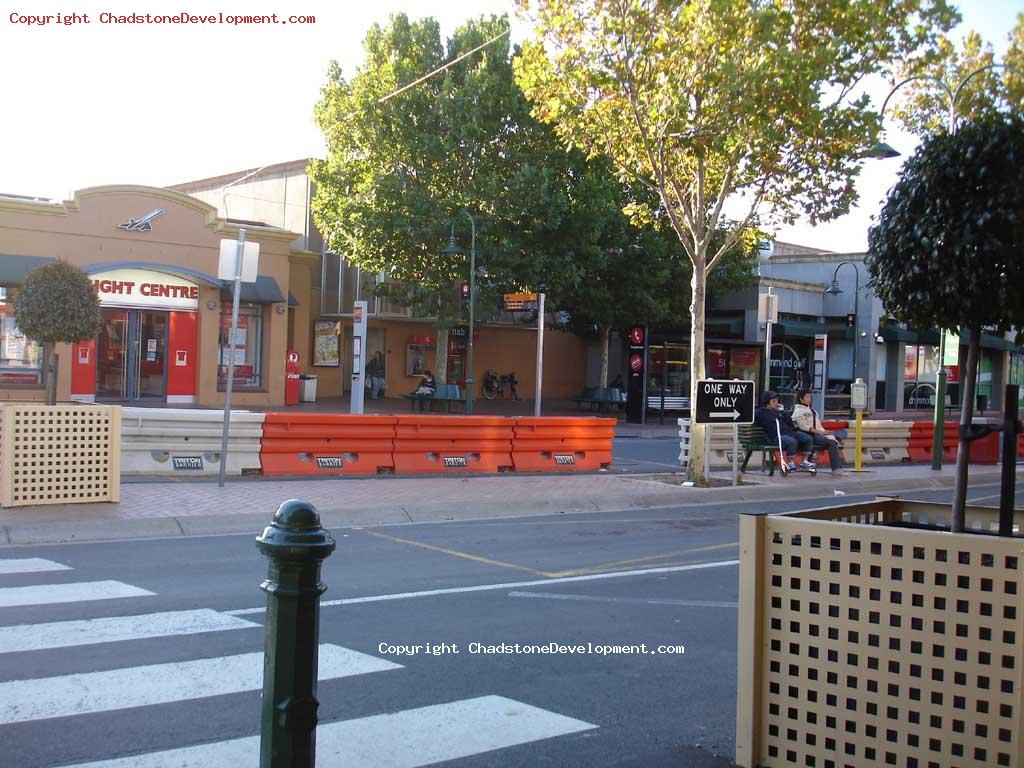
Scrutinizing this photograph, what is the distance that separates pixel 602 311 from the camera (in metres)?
35.4

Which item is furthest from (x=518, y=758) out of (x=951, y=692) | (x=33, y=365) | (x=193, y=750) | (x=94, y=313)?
(x=33, y=365)

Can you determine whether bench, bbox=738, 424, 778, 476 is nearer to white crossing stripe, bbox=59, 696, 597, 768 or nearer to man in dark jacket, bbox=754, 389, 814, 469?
man in dark jacket, bbox=754, 389, 814, 469

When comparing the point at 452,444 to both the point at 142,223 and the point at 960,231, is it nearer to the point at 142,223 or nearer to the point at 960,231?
the point at 960,231

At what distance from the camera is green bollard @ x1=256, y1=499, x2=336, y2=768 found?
11.0 feet

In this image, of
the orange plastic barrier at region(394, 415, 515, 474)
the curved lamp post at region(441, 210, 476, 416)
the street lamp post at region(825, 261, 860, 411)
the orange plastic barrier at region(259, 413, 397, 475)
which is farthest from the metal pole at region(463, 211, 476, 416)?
the street lamp post at region(825, 261, 860, 411)

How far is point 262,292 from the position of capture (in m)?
30.8

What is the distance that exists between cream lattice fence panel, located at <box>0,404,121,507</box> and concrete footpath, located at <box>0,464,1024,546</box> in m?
0.16

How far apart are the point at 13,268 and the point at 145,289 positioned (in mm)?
3580

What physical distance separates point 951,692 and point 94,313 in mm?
12011

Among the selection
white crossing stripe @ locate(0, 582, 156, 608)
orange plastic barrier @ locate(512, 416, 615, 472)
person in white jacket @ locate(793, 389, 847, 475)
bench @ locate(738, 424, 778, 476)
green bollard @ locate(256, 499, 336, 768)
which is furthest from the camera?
person in white jacket @ locate(793, 389, 847, 475)

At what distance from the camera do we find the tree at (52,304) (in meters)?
12.8

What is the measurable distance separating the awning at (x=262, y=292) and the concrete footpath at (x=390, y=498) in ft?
53.6

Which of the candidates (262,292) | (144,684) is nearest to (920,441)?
(262,292)

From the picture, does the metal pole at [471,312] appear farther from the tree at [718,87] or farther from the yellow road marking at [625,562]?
the yellow road marking at [625,562]
